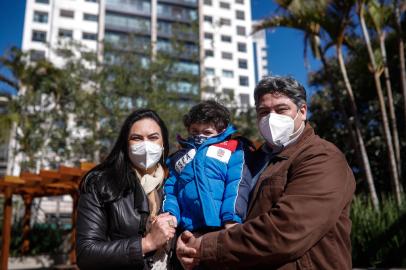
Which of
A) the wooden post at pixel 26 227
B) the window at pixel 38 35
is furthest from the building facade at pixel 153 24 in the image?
the wooden post at pixel 26 227

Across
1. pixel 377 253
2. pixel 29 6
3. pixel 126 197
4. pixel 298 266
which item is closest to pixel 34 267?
pixel 377 253

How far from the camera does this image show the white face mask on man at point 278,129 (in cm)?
190

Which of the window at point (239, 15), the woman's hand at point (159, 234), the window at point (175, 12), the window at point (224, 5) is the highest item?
the window at point (224, 5)

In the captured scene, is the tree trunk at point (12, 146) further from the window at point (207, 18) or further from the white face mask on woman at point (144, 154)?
the window at point (207, 18)

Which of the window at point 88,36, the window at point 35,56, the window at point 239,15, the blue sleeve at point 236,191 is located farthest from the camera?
the window at point 239,15

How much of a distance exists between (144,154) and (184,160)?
0.91ft

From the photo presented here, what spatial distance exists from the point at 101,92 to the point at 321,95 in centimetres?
998

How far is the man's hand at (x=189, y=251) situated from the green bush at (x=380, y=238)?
6.22 m

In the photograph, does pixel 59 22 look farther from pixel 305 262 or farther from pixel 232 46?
pixel 305 262

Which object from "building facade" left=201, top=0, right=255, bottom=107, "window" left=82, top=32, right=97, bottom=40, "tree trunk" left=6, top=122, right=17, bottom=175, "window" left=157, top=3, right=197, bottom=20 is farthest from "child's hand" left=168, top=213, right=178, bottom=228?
"window" left=157, top=3, right=197, bottom=20

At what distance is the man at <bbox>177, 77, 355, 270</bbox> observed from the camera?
1.50 meters

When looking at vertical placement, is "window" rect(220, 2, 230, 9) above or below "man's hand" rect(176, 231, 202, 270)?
above

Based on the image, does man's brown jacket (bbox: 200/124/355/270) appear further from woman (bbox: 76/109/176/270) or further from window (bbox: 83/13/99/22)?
window (bbox: 83/13/99/22)

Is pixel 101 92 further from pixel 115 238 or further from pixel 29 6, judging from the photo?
pixel 29 6
